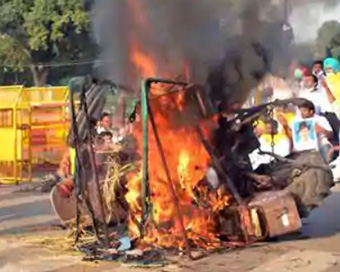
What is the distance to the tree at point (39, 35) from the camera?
108 feet

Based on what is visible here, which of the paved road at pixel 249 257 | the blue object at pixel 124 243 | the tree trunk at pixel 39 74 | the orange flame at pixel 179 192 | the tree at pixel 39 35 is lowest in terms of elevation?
the paved road at pixel 249 257

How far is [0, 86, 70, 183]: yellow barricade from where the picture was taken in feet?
48.8

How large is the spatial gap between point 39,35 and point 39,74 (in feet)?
11.6

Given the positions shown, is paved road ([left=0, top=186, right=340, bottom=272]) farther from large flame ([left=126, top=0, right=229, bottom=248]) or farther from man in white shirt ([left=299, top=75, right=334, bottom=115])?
man in white shirt ([left=299, top=75, right=334, bottom=115])

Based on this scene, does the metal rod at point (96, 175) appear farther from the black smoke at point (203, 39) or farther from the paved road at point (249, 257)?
the black smoke at point (203, 39)

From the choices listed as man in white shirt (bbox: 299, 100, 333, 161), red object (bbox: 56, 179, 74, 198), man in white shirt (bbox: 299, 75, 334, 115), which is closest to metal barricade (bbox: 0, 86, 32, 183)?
man in white shirt (bbox: 299, 75, 334, 115)

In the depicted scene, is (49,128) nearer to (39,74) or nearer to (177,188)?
(177,188)

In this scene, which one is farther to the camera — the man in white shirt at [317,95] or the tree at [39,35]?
the tree at [39,35]

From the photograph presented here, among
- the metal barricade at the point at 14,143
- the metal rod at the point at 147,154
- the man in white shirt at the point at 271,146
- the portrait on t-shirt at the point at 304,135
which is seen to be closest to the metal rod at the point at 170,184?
the metal rod at the point at 147,154

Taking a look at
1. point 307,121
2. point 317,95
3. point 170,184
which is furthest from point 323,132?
point 170,184

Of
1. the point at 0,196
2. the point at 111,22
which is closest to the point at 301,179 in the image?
the point at 111,22

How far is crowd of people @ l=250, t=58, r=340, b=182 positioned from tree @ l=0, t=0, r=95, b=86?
19.9m

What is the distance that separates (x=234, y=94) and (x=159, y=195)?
139cm

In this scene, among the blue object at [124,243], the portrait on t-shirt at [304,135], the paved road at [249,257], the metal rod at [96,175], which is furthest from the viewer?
the portrait on t-shirt at [304,135]
